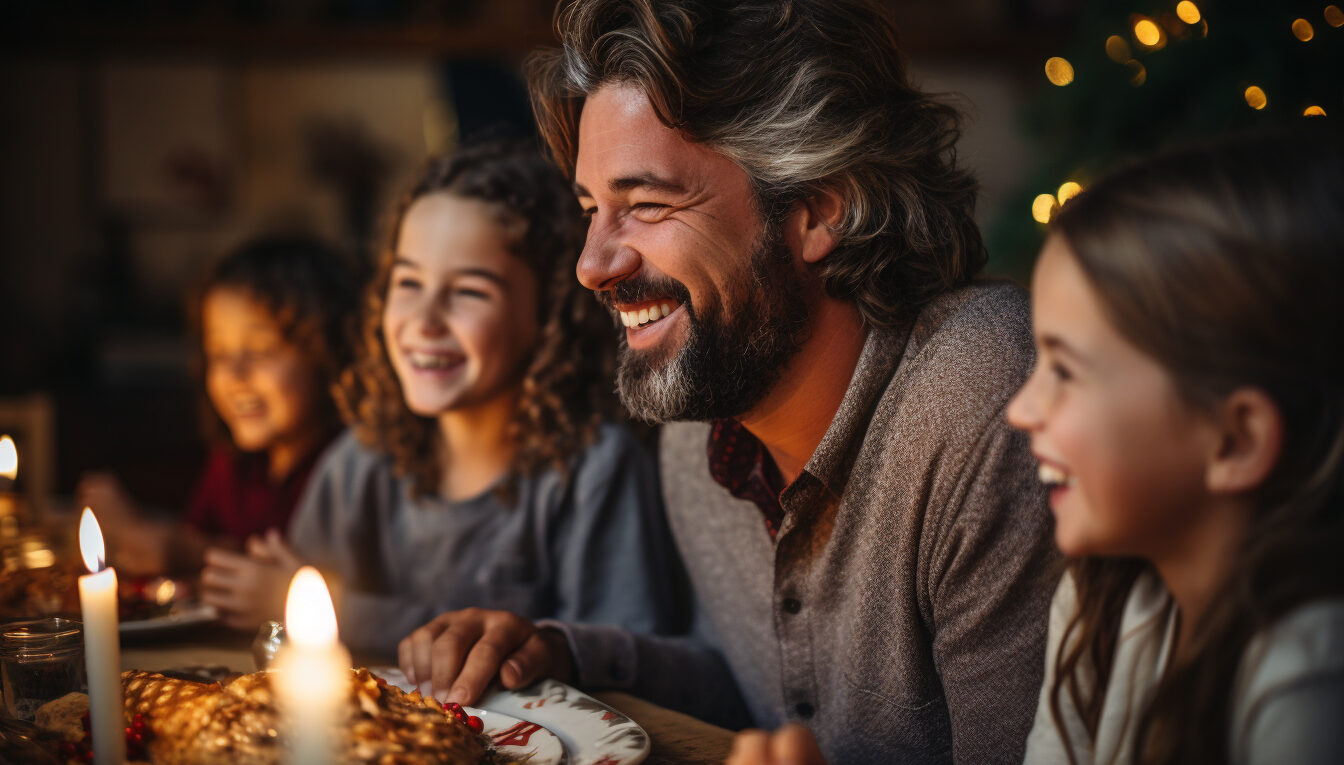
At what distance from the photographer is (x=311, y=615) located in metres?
0.65

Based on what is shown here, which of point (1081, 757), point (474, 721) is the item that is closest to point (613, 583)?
point (474, 721)

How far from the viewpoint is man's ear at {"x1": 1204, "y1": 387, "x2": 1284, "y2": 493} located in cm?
74

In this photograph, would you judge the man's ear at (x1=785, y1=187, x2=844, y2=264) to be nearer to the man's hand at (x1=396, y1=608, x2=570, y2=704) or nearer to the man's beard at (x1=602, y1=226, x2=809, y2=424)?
the man's beard at (x1=602, y1=226, x2=809, y2=424)

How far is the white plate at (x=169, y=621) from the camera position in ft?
4.47

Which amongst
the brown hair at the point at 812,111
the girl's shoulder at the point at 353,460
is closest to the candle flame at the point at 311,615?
the brown hair at the point at 812,111

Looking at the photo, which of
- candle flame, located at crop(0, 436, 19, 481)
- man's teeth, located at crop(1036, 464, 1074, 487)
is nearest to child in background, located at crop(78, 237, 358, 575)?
candle flame, located at crop(0, 436, 19, 481)

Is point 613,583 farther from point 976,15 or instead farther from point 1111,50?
point 976,15

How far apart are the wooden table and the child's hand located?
0.03 meters

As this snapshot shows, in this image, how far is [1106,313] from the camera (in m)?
0.80

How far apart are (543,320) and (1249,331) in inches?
49.9

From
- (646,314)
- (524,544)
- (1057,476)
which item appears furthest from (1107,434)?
(524,544)

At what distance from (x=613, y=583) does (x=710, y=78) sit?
0.84 m

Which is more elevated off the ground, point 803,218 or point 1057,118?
point 1057,118

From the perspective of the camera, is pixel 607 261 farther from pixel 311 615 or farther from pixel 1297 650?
pixel 1297 650
